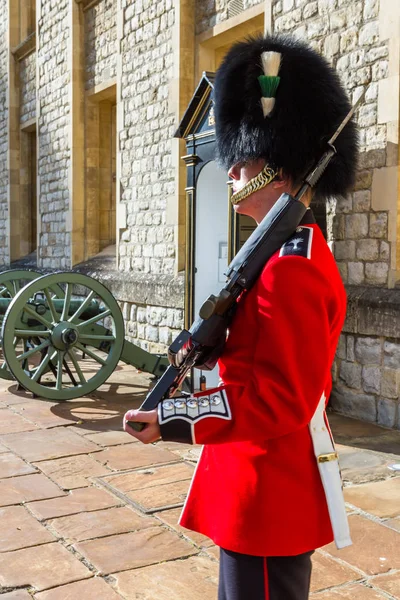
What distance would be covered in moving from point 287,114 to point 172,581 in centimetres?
168

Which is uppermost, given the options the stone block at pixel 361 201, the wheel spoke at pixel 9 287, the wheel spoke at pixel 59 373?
the stone block at pixel 361 201

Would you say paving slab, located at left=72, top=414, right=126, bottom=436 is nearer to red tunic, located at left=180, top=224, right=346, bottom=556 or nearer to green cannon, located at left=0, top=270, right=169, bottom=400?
green cannon, located at left=0, top=270, right=169, bottom=400

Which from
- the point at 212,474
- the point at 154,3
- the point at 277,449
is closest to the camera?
the point at 277,449

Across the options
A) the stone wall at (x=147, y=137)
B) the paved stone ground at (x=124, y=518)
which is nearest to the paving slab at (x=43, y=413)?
the paved stone ground at (x=124, y=518)

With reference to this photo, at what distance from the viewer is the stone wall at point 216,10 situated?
6.60m

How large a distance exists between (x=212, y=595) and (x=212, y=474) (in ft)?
3.52

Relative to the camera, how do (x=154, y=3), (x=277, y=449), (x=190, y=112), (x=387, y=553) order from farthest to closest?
(x=154, y=3)
(x=190, y=112)
(x=387, y=553)
(x=277, y=449)

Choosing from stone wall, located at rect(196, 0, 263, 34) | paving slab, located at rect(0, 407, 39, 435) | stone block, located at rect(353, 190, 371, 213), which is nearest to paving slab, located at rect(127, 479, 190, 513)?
paving slab, located at rect(0, 407, 39, 435)

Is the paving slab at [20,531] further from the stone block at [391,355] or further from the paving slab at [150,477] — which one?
the stone block at [391,355]

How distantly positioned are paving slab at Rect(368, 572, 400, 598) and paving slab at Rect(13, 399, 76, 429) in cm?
274

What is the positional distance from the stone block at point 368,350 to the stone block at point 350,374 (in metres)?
0.07

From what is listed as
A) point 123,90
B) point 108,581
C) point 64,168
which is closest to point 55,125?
point 64,168

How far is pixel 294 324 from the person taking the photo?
138 cm

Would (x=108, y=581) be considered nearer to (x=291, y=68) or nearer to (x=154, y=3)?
(x=291, y=68)
